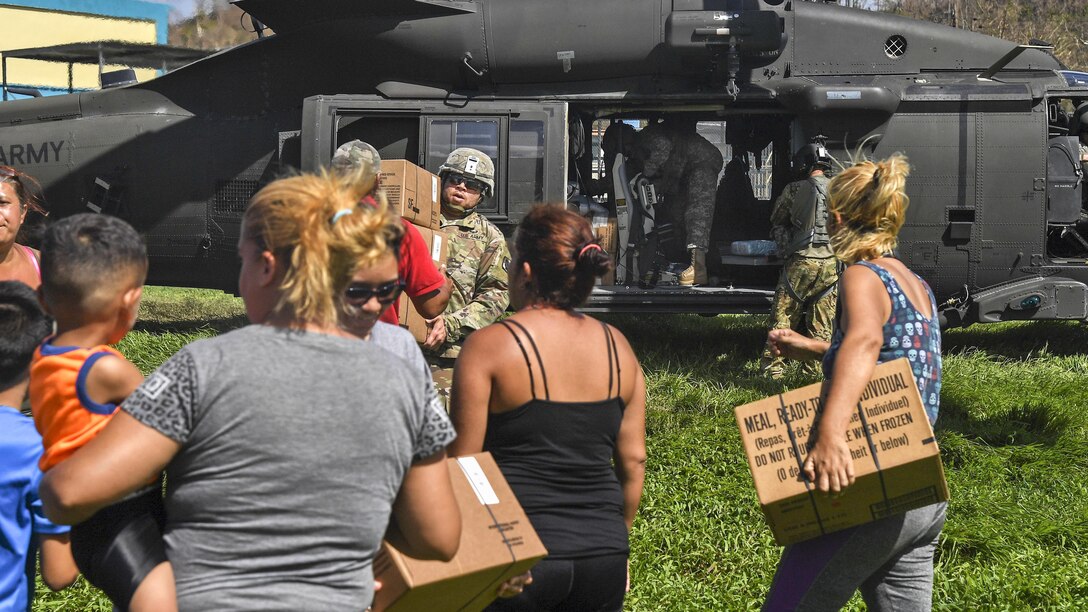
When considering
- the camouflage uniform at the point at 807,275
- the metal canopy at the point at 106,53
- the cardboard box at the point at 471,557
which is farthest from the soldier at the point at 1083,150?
the metal canopy at the point at 106,53

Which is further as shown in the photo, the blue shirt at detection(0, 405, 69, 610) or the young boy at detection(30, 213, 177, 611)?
the blue shirt at detection(0, 405, 69, 610)

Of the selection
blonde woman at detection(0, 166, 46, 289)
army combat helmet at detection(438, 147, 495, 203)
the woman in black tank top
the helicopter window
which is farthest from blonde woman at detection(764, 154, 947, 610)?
the helicopter window

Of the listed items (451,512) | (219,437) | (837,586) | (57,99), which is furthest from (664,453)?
(57,99)

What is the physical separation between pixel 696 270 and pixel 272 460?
22.3ft

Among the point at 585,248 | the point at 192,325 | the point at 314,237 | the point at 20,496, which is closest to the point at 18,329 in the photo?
the point at 20,496

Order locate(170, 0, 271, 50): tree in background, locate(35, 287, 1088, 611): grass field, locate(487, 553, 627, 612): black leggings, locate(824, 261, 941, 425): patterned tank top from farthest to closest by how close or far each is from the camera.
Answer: locate(170, 0, 271, 50): tree in background
locate(35, 287, 1088, 611): grass field
locate(824, 261, 941, 425): patterned tank top
locate(487, 553, 627, 612): black leggings

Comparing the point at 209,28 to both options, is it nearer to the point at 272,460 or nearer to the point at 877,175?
the point at 877,175

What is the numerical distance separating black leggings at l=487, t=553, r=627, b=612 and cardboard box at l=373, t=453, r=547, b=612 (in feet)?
0.51

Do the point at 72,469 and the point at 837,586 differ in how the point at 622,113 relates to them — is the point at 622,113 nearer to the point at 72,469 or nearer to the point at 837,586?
the point at 837,586

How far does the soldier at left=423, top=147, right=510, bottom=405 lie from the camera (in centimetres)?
460

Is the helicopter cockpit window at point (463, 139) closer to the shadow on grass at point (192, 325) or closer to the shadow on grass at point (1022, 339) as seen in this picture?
the shadow on grass at point (192, 325)

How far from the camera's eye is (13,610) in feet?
7.56

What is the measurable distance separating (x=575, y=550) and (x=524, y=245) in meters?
0.78

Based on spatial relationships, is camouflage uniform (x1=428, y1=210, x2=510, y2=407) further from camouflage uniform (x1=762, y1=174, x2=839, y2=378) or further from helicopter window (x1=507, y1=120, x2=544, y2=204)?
camouflage uniform (x1=762, y1=174, x2=839, y2=378)
